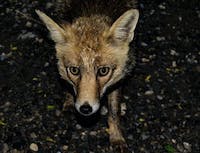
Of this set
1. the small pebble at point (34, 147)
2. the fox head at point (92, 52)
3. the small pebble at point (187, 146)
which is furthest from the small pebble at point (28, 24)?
the small pebble at point (187, 146)

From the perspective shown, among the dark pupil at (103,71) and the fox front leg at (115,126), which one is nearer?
the dark pupil at (103,71)

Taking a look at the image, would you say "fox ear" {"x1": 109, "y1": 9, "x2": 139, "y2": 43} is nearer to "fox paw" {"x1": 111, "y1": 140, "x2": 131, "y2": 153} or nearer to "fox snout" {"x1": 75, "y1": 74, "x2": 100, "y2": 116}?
"fox snout" {"x1": 75, "y1": 74, "x2": 100, "y2": 116}

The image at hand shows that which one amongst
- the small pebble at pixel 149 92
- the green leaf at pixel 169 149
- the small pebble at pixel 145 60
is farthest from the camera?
the small pebble at pixel 145 60

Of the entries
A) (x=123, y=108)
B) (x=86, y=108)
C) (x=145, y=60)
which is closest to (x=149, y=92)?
(x=123, y=108)

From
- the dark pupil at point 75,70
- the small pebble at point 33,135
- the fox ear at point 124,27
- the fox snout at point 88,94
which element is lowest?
the small pebble at point 33,135

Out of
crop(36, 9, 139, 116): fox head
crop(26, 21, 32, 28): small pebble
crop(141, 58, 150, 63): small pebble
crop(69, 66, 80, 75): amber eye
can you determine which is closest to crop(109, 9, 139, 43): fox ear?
crop(36, 9, 139, 116): fox head

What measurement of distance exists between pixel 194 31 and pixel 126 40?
263 centimetres

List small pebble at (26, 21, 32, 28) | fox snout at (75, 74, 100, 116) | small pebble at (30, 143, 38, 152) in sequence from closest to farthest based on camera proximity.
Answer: fox snout at (75, 74, 100, 116)
small pebble at (30, 143, 38, 152)
small pebble at (26, 21, 32, 28)

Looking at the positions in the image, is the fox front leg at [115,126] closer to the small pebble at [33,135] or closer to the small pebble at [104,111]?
the small pebble at [104,111]

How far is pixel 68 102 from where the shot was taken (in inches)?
257

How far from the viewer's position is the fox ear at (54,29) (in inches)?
212

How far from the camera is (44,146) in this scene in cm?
608

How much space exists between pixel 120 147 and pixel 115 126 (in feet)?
0.94

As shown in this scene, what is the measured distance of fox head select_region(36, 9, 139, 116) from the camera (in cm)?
530
